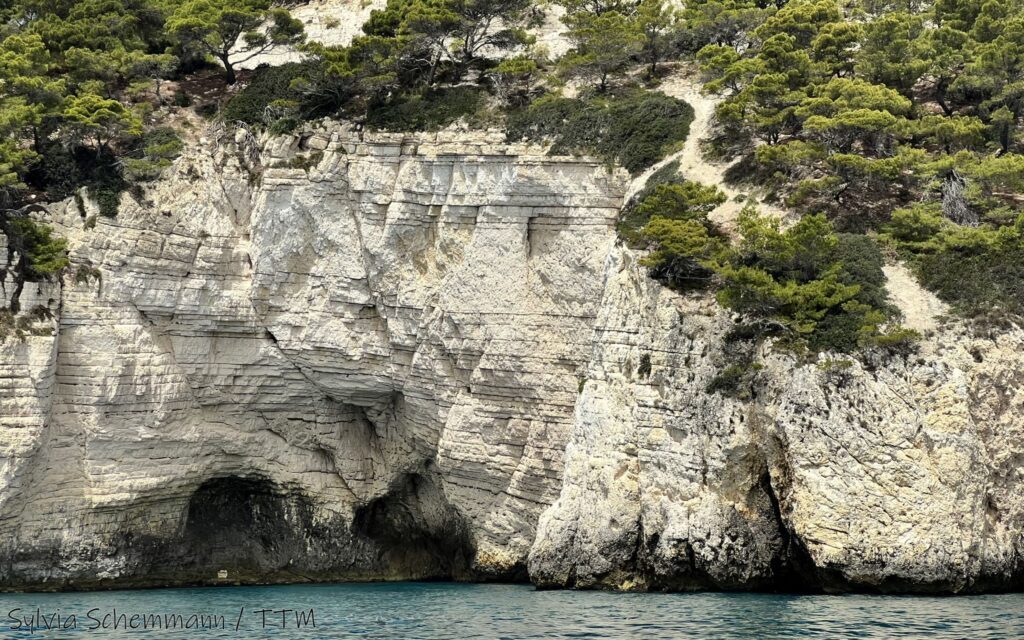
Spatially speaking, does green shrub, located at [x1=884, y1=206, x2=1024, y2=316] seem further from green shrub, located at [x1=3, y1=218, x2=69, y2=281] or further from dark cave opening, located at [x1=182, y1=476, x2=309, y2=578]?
green shrub, located at [x1=3, y1=218, x2=69, y2=281]

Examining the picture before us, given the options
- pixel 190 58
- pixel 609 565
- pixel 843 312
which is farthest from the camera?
pixel 190 58

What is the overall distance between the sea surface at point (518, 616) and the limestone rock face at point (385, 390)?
2.25m

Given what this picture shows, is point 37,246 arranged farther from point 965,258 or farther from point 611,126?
point 965,258

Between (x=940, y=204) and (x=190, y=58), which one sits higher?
(x=190, y=58)

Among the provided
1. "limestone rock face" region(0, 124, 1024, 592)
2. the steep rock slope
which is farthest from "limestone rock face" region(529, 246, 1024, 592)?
the steep rock slope

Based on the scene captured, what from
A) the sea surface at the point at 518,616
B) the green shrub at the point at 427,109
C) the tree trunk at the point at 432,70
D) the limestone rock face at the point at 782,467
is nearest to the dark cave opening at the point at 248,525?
the sea surface at the point at 518,616

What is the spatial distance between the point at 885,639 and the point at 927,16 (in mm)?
25606

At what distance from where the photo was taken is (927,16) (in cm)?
4009

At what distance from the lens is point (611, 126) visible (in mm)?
36062

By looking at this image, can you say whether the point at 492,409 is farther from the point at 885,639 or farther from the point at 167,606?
the point at 885,639

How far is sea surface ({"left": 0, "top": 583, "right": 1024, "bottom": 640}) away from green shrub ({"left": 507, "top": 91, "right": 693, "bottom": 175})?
12444 millimetres

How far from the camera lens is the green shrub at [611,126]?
35281mm

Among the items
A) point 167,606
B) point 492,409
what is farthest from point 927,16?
point 167,606

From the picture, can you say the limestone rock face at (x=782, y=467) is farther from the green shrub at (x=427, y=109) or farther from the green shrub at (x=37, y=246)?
the green shrub at (x=37, y=246)
